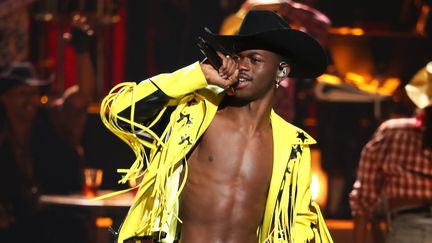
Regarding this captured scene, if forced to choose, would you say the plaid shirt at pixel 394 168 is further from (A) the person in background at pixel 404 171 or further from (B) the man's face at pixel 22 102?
(B) the man's face at pixel 22 102

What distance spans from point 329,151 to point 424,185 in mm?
2148

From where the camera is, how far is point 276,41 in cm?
563

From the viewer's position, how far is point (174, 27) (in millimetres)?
9500

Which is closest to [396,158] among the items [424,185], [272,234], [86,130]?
[424,185]

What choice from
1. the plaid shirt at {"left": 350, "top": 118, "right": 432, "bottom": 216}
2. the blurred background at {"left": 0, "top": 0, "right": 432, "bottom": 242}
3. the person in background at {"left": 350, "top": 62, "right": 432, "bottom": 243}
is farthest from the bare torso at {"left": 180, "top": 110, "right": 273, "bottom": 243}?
the blurred background at {"left": 0, "top": 0, "right": 432, "bottom": 242}

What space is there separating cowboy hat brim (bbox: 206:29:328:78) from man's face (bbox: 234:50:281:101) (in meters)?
0.04

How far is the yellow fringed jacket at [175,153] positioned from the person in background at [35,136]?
353cm

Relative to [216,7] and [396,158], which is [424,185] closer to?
[396,158]

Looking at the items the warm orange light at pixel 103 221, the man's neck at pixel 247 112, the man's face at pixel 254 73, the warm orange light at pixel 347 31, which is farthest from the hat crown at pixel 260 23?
the warm orange light at pixel 347 31

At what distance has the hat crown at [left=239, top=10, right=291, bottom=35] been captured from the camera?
5609mm

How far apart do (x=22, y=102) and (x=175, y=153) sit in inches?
157

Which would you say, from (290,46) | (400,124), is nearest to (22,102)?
(400,124)

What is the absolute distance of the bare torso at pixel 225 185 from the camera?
224 inches

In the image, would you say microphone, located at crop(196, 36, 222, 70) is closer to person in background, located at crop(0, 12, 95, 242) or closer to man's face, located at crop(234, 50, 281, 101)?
man's face, located at crop(234, 50, 281, 101)
